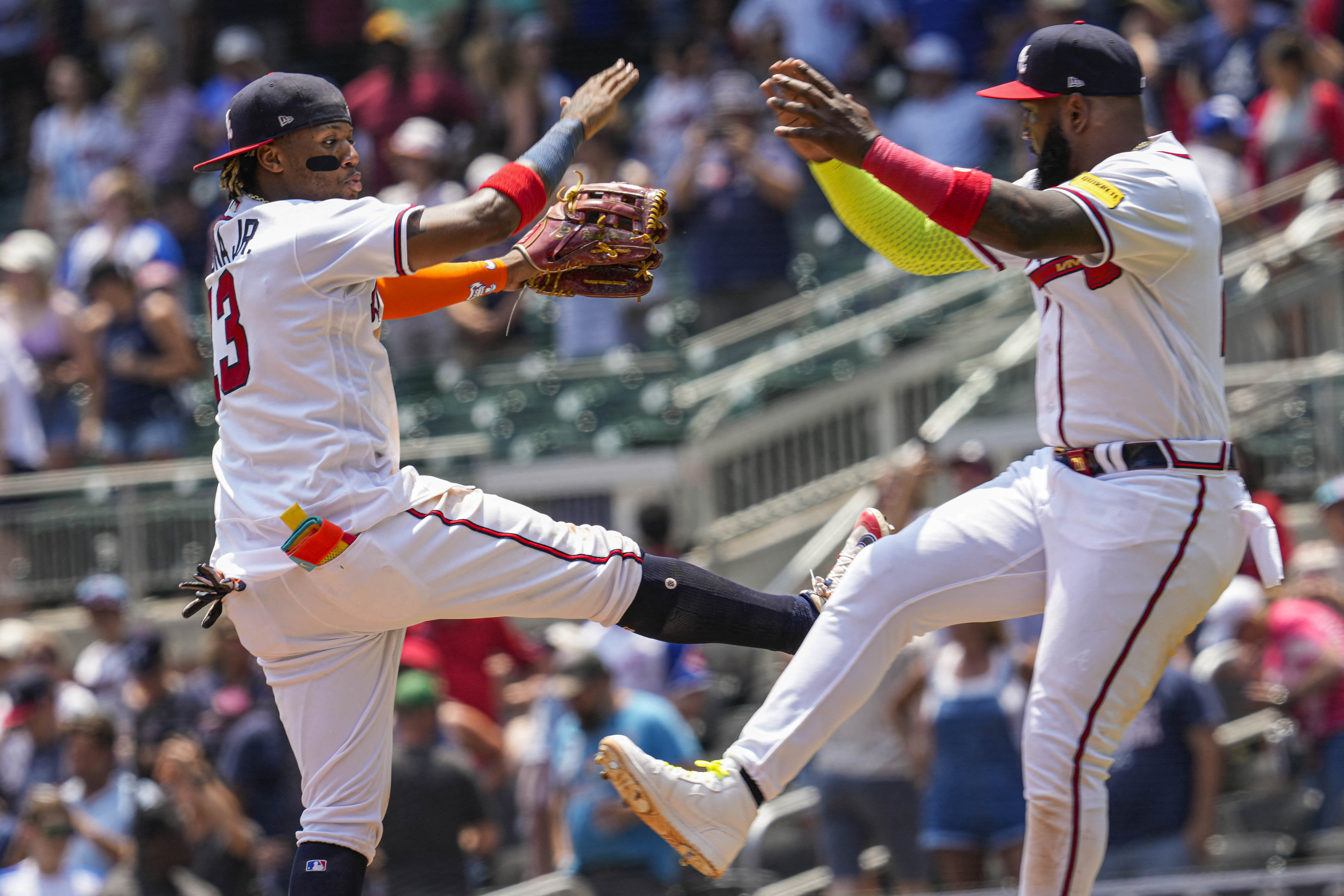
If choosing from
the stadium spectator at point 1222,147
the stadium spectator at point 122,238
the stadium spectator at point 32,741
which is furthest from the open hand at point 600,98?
the stadium spectator at point 122,238

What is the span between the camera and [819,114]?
3807 millimetres

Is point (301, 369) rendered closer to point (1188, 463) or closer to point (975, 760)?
point (1188, 463)

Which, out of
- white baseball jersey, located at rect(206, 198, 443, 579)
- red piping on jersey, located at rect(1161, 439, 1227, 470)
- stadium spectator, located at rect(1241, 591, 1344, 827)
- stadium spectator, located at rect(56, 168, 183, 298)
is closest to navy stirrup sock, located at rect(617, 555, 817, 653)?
white baseball jersey, located at rect(206, 198, 443, 579)

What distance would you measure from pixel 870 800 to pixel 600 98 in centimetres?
336

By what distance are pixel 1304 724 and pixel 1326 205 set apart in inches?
122

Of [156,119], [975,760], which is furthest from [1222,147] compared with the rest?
[156,119]

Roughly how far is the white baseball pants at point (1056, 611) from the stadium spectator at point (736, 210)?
5321mm

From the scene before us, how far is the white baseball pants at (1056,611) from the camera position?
3812 millimetres

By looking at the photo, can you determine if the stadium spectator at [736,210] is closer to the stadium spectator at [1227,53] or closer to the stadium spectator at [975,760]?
the stadium spectator at [1227,53]

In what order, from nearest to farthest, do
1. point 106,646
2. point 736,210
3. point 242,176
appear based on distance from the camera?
point 242,176 < point 106,646 < point 736,210

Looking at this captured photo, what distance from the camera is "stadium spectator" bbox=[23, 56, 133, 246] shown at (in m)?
11.6

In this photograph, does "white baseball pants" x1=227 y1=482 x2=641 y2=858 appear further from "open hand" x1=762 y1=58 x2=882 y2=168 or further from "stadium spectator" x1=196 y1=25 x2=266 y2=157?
"stadium spectator" x1=196 y1=25 x2=266 y2=157

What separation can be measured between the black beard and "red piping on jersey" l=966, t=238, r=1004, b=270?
20 centimetres

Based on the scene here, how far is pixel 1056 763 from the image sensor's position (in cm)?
382
